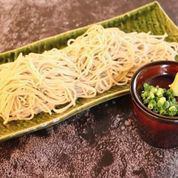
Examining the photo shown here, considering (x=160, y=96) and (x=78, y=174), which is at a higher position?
(x=160, y=96)

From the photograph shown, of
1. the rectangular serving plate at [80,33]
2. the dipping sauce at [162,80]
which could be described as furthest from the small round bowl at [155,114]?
the rectangular serving plate at [80,33]

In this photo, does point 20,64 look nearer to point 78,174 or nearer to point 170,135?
point 78,174

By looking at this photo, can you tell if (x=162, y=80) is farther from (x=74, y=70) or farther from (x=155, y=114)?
(x=74, y=70)

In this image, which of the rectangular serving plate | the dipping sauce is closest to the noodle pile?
the rectangular serving plate

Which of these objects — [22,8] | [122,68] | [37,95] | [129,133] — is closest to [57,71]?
[37,95]

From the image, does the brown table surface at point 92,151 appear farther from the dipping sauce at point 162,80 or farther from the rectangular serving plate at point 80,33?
the dipping sauce at point 162,80

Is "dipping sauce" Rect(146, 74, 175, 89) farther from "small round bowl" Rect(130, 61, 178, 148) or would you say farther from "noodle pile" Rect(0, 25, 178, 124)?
"noodle pile" Rect(0, 25, 178, 124)

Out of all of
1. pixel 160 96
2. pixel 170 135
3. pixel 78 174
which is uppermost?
pixel 160 96

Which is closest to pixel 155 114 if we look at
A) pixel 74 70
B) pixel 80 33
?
pixel 74 70
